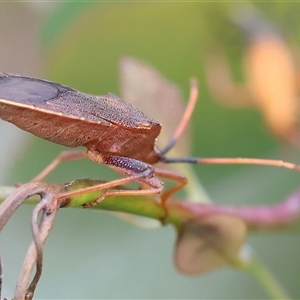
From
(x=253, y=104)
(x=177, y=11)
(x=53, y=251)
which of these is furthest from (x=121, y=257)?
(x=177, y=11)

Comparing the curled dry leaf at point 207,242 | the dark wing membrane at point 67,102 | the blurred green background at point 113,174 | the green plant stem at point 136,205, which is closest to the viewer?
the green plant stem at point 136,205

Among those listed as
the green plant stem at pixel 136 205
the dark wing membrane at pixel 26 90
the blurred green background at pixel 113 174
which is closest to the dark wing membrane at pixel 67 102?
the dark wing membrane at pixel 26 90

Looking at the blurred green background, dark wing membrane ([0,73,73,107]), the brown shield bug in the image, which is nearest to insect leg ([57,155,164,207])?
the brown shield bug

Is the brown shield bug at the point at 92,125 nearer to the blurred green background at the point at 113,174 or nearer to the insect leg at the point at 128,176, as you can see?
the insect leg at the point at 128,176

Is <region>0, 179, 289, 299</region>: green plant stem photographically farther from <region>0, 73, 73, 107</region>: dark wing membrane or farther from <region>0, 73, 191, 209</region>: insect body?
<region>0, 73, 73, 107</region>: dark wing membrane

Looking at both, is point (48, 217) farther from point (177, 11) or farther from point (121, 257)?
point (177, 11)

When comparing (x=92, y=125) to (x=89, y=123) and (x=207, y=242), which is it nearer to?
(x=89, y=123)
